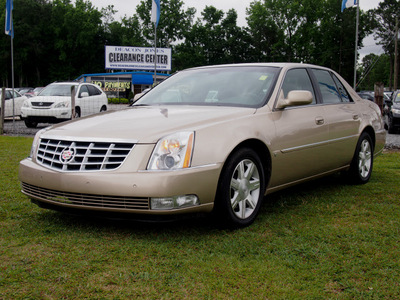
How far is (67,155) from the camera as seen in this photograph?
361cm

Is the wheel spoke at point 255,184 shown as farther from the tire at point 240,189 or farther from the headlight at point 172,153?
the headlight at point 172,153

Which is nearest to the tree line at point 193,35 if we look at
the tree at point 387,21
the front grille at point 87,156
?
the tree at point 387,21

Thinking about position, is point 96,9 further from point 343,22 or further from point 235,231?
point 235,231

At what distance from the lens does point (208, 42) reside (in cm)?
7894

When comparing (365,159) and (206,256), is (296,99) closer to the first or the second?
(206,256)

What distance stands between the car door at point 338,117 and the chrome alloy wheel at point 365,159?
0.93ft

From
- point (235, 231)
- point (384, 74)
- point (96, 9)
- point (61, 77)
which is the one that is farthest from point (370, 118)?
point (384, 74)

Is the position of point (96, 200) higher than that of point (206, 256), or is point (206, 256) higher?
point (96, 200)

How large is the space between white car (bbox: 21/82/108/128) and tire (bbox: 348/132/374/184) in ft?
33.0

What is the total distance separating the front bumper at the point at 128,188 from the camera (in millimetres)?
3352

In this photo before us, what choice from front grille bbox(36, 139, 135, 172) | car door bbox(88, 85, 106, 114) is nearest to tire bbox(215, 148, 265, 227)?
front grille bbox(36, 139, 135, 172)

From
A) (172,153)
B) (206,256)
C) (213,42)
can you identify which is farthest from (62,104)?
(213,42)

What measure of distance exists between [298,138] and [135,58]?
4941cm

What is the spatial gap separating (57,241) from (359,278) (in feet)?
7.28
